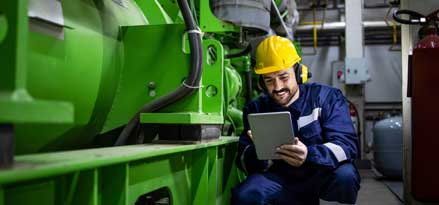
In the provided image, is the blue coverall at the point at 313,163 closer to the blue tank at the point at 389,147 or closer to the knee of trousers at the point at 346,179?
the knee of trousers at the point at 346,179

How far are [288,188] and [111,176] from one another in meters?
1.08

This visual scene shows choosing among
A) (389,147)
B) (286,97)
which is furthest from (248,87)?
(286,97)

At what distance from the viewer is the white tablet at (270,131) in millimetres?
1601

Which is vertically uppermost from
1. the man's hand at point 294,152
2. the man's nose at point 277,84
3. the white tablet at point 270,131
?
the man's nose at point 277,84

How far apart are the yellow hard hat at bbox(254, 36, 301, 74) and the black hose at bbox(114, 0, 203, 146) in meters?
0.53

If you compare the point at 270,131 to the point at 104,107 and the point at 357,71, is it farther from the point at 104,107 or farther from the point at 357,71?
the point at 357,71

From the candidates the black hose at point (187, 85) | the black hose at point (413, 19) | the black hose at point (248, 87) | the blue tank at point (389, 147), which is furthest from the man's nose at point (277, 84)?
the blue tank at point (389, 147)

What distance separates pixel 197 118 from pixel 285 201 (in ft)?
2.21

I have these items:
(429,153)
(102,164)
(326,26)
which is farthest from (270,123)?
(326,26)

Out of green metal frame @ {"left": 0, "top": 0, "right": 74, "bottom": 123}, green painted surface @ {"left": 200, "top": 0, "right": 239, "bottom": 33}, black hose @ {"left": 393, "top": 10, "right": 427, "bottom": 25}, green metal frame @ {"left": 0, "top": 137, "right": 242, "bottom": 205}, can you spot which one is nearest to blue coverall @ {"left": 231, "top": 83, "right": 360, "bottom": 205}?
green metal frame @ {"left": 0, "top": 137, "right": 242, "bottom": 205}

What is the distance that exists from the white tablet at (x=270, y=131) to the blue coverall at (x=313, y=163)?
15 cm

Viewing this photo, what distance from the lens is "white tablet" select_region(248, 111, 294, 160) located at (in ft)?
5.25

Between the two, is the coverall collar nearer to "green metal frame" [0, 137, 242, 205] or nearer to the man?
the man

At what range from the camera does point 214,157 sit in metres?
1.69
